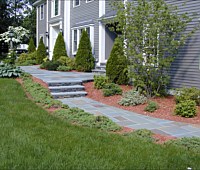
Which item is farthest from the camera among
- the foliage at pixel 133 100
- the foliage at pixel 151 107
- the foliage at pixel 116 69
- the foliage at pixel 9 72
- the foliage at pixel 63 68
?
the foliage at pixel 63 68

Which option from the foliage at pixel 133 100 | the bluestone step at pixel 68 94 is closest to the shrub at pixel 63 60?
the bluestone step at pixel 68 94

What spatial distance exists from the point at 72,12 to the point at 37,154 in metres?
14.1

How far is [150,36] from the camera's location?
7.34 metres

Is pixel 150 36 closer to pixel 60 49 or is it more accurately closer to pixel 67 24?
pixel 60 49

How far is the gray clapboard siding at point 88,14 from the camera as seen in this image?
13781 mm

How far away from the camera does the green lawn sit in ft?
11.1

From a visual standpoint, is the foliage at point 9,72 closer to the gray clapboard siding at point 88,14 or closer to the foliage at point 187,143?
the gray clapboard siding at point 88,14

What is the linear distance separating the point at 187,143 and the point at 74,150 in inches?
70.7

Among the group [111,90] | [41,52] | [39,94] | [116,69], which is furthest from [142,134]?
[41,52]

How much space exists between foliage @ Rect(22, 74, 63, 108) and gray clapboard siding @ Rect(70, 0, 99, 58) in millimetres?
4683

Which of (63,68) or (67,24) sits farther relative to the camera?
(67,24)

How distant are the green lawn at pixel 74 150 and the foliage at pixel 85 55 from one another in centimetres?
824

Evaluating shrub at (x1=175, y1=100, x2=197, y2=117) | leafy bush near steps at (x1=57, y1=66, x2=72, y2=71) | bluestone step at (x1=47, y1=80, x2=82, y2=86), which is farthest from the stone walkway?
leafy bush near steps at (x1=57, y1=66, x2=72, y2=71)

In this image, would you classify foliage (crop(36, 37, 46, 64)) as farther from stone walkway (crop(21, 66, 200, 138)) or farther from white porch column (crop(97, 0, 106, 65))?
stone walkway (crop(21, 66, 200, 138))
